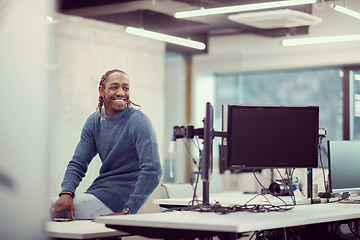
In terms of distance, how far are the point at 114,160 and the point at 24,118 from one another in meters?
1.74

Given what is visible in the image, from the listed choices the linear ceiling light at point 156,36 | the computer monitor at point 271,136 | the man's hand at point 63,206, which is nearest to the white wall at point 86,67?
the linear ceiling light at point 156,36

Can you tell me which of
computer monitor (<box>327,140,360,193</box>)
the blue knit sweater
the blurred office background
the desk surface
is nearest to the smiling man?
the blue knit sweater

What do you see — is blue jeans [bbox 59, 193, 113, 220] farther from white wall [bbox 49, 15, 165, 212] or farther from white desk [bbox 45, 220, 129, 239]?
white wall [bbox 49, 15, 165, 212]

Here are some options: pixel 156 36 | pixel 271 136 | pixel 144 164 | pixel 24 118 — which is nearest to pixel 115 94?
pixel 144 164

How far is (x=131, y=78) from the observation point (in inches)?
322

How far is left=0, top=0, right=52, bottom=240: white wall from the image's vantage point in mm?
1822

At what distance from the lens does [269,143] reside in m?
3.29

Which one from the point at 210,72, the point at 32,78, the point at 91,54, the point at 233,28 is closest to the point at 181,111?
the point at 210,72

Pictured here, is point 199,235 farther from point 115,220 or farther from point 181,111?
point 181,111

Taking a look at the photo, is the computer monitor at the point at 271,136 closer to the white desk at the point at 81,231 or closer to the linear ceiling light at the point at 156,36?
the white desk at the point at 81,231

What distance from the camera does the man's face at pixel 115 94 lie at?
3618mm

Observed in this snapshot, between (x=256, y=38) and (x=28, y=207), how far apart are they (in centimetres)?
861

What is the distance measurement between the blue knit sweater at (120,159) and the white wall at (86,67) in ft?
7.64

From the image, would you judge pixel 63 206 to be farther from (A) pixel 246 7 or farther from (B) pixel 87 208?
(A) pixel 246 7
